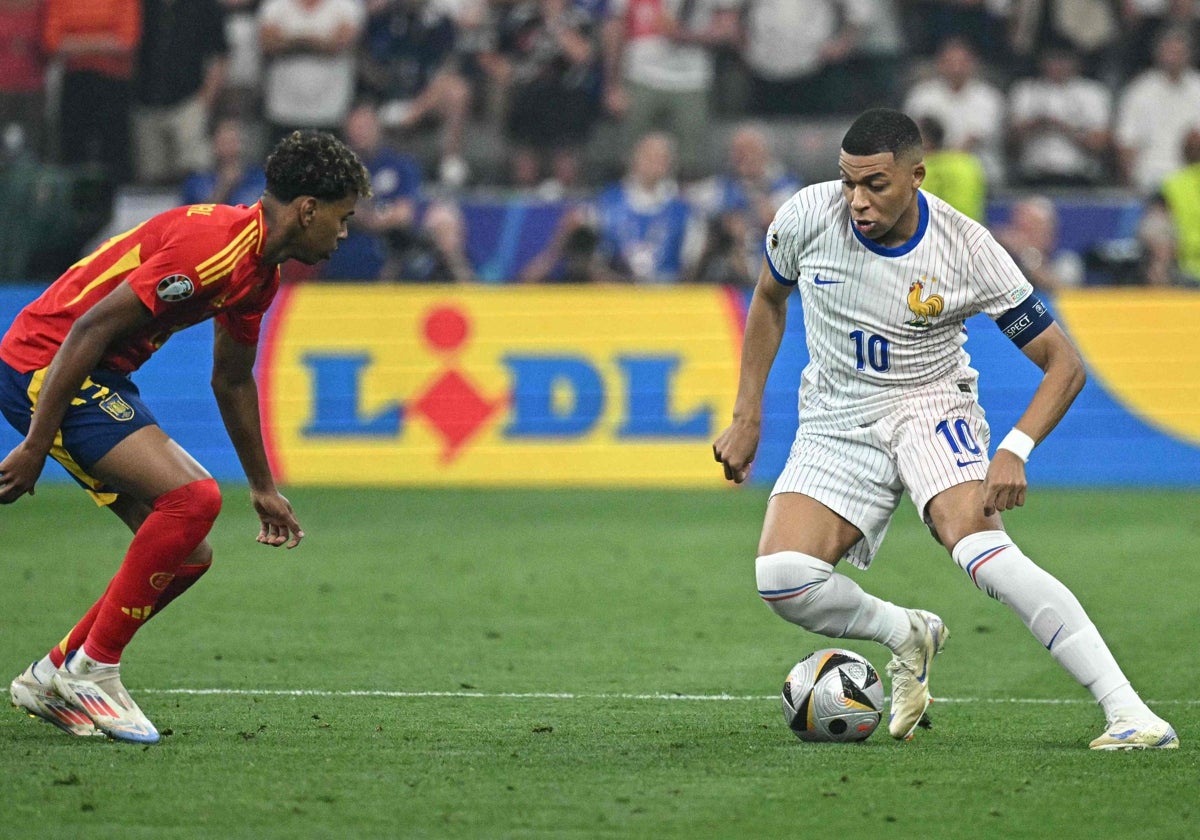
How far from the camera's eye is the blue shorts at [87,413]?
5.54 m

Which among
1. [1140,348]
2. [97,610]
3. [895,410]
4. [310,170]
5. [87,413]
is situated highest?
[310,170]

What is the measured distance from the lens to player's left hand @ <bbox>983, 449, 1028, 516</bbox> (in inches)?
210

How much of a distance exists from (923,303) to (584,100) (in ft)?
35.4

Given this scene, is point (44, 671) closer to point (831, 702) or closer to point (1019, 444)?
point (831, 702)

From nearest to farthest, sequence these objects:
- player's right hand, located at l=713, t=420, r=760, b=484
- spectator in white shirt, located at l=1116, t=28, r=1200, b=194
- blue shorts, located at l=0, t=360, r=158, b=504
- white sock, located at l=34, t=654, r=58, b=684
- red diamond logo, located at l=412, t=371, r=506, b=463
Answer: blue shorts, located at l=0, t=360, r=158, b=504 < white sock, located at l=34, t=654, r=58, b=684 < player's right hand, located at l=713, t=420, r=760, b=484 < red diamond logo, located at l=412, t=371, r=506, b=463 < spectator in white shirt, located at l=1116, t=28, r=1200, b=194

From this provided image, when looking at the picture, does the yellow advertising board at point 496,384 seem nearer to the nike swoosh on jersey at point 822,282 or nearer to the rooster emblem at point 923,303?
the nike swoosh on jersey at point 822,282

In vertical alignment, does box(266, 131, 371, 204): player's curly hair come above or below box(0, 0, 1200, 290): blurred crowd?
above

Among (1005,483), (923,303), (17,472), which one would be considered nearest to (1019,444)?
(1005,483)

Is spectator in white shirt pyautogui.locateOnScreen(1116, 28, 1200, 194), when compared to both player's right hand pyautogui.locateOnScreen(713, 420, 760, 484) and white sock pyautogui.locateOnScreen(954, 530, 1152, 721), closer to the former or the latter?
player's right hand pyautogui.locateOnScreen(713, 420, 760, 484)

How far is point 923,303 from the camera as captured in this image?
19.0 ft

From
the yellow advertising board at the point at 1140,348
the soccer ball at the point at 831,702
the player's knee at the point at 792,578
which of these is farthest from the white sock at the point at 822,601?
the yellow advertising board at the point at 1140,348

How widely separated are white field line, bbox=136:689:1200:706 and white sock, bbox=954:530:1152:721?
43.1 inches

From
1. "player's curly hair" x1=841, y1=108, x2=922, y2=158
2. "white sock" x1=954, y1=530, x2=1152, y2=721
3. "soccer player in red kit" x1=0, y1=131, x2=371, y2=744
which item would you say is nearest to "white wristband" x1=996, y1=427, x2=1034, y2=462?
"white sock" x1=954, y1=530, x2=1152, y2=721

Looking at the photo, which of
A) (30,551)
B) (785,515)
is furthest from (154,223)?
(30,551)
